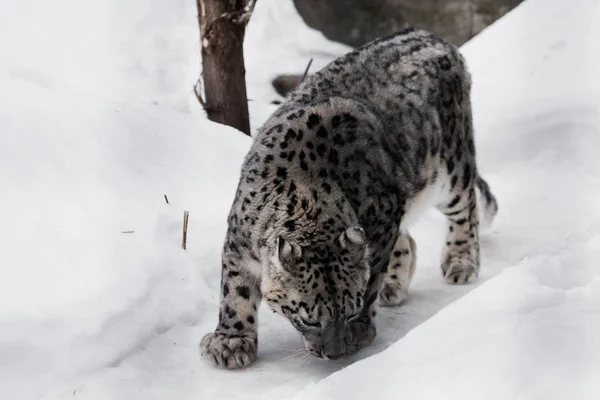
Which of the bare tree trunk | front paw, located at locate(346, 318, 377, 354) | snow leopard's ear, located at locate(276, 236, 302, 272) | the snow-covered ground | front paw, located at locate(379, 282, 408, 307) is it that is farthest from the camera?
the bare tree trunk

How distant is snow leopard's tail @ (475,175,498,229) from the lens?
18.1 ft

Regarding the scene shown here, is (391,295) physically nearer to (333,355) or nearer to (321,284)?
(333,355)

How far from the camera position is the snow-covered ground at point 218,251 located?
2844 millimetres

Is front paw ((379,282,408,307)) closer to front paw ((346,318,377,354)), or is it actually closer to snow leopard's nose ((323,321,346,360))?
front paw ((346,318,377,354))

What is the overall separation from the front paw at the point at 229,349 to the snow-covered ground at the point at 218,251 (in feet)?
0.19

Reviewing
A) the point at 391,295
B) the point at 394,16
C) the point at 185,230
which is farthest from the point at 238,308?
the point at 394,16

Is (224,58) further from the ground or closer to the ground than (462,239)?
further from the ground

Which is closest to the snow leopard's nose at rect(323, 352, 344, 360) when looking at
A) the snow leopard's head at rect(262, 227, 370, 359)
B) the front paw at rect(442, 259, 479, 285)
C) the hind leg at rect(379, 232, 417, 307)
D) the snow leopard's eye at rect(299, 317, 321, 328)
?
the snow leopard's head at rect(262, 227, 370, 359)

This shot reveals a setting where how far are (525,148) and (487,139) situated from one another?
0.32 metres

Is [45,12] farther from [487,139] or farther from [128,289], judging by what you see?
[128,289]

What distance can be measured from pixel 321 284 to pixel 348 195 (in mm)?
507

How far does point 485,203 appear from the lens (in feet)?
18.3

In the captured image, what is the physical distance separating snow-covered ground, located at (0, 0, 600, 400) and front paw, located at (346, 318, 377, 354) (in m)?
0.05

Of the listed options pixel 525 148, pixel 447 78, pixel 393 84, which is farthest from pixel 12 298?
pixel 525 148
